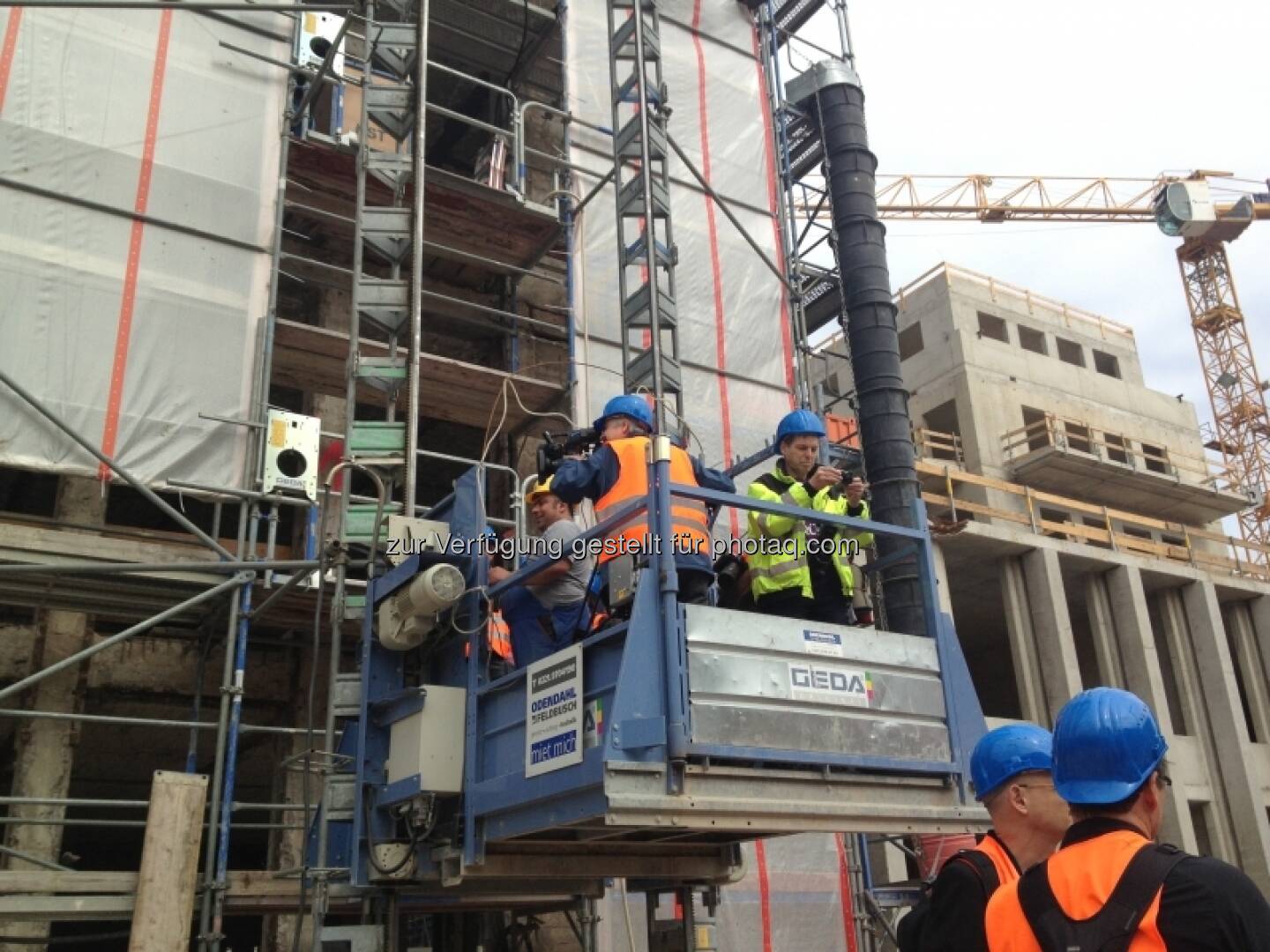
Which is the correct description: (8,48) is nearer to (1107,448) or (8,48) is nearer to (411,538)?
(411,538)

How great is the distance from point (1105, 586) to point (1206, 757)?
4261mm

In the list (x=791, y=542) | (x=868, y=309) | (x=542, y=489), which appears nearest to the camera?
(x=791, y=542)

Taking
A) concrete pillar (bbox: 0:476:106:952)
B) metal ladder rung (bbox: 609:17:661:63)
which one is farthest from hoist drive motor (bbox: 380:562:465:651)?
metal ladder rung (bbox: 609:17:661:63)

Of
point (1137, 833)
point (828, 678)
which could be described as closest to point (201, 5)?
point (828, 678)

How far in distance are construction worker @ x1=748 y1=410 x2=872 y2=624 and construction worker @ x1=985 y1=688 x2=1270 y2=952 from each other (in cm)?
337

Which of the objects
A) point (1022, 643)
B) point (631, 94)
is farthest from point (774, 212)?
point (1022, 643)

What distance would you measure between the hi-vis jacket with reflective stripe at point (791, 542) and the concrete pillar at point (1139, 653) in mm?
20117

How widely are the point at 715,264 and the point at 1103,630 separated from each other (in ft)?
53.6

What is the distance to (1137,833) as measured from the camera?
8.56ft

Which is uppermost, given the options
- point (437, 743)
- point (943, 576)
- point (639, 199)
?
point (639, 199)

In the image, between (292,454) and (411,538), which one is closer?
(411,538)

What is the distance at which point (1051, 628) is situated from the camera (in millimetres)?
23953

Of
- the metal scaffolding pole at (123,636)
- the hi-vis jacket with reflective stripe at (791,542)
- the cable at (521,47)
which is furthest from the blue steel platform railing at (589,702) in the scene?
the cable at (521,47)

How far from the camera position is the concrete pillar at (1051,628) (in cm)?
2341
